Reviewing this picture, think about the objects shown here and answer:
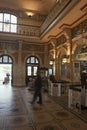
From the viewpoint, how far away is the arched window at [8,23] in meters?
15.1

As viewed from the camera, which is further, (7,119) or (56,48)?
(56,48)

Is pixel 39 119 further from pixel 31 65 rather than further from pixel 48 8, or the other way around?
pixel 48 8

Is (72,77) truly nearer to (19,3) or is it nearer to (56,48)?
(56,48)

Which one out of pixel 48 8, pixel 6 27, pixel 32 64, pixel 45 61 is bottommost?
pixel 32 64

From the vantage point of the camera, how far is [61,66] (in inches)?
511

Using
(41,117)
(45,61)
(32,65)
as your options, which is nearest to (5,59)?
(32,65)

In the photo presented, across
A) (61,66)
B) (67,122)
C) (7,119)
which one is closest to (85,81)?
(67,122)

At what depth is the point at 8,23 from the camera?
48.5 feet

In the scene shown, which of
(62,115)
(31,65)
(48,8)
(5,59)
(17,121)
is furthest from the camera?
(31,65)

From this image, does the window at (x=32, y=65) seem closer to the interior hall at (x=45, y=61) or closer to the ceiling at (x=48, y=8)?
the interior hall at (x=45, y=61)

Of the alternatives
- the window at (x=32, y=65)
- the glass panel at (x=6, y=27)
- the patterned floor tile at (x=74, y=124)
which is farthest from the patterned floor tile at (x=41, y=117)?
the glass panel at (x=6, y=27)

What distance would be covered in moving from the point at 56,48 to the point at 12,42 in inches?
185

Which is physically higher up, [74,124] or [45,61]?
[45,61]

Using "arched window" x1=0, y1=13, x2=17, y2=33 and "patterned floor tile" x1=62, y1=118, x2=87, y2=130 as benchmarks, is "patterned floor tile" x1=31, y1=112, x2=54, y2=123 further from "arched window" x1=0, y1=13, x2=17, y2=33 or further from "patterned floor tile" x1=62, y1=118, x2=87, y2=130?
"arched window" x1=0, y1=13, x2=17, y2=33
